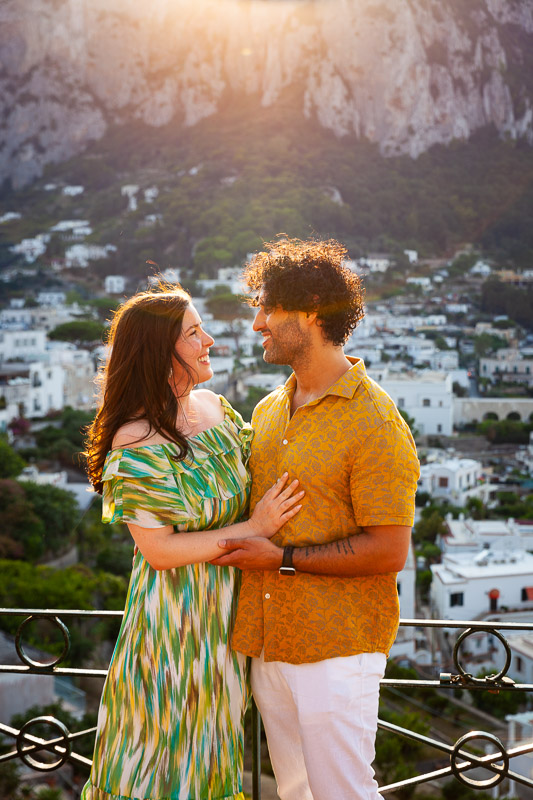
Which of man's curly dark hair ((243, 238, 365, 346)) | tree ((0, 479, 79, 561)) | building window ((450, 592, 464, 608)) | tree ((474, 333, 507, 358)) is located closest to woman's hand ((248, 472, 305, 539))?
man's curly dark hair ((243, 238, 365, 346))

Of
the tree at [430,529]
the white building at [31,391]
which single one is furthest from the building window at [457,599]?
the white building at [31,391]

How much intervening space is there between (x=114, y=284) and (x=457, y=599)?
28118 mm

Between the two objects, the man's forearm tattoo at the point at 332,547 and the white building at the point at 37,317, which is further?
the white building at the point at 37,317

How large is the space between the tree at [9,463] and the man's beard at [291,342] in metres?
17.9

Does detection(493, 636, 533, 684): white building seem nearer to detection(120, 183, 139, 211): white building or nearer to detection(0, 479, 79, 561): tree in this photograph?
detection(0, 479, 79, 561): tree

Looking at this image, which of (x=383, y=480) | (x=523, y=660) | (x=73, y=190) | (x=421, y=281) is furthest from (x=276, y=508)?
(x=73, y=190)

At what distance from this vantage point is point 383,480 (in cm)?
100

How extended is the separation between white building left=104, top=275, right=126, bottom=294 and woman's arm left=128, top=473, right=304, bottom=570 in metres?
37.2

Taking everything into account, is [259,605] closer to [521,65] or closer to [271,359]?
[271,359]

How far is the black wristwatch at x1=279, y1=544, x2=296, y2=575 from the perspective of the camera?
1017mm

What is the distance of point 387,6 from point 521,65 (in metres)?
9.16

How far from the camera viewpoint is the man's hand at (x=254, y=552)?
103 cm

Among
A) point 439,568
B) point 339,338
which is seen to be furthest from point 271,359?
point 439,568

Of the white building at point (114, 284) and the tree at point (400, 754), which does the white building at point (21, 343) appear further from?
the tree at point (400, 754)
